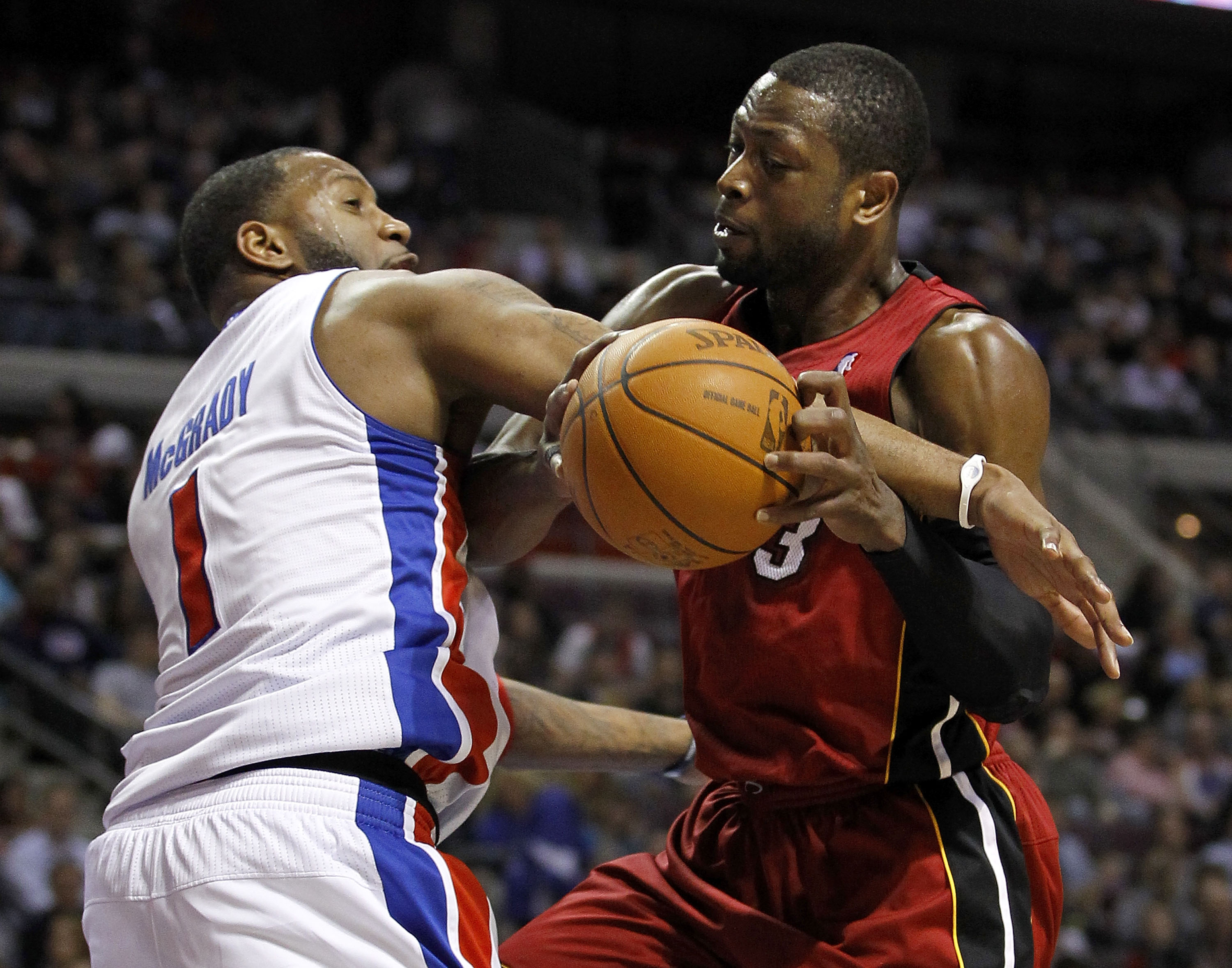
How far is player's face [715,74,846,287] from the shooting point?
9.38 feet

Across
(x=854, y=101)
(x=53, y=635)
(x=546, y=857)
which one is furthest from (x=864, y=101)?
(x=53, y=635)

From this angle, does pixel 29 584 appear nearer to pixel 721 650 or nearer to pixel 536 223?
pixel 721 650

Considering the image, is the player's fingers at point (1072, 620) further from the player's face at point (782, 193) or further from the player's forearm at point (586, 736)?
the player's forearm at point (586, 736)

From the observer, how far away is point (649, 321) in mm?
3270

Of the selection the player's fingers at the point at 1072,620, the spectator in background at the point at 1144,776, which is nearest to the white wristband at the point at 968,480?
the player's fingers at the point at 1072,620

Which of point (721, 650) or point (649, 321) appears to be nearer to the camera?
point (721, 650)

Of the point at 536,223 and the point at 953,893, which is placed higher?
the point at 953,893

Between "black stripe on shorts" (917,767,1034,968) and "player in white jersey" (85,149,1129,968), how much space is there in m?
0.62

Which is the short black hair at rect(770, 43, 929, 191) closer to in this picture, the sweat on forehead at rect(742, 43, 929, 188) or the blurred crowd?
the sweat on forehead at rect(742, 43, 929, 188)

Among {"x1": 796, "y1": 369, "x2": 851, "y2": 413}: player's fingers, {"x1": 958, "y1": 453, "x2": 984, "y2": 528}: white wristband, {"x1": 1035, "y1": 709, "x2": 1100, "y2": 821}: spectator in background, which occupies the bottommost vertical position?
{"x1": 1035, "y1": 709, "x2": 1100, "y2": 821}: spectator in background

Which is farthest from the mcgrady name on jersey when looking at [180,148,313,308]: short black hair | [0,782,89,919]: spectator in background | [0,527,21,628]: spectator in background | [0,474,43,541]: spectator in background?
[0,474,43,541]: spectator in background

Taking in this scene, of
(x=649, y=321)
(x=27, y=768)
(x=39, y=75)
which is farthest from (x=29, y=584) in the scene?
(x=39, y=75)

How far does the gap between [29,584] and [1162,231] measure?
13.1 m

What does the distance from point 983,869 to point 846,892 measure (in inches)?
9.9
